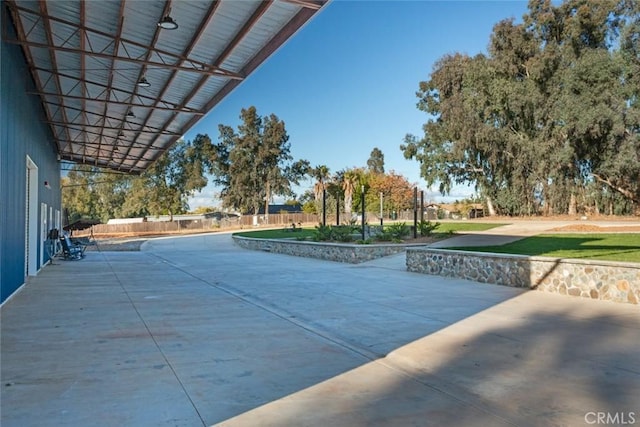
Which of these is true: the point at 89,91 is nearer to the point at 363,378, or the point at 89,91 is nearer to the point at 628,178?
the point at 363,378

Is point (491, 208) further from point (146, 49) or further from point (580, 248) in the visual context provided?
point (146, 49)

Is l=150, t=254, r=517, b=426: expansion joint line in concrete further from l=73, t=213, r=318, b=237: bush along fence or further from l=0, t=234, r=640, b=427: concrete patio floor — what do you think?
l=73, t=213, r=318, b=237: bush along fence

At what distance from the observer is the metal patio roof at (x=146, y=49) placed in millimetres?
10570

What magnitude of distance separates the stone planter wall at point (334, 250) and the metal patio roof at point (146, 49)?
7.28m

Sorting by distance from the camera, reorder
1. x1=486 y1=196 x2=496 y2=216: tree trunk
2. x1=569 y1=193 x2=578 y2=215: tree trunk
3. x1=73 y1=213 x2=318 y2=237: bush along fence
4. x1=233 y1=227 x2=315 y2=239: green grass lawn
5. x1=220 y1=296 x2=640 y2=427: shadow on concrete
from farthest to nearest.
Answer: x1=73 y1=213 x2=318 y2=237: bush along fence → x1=486 y1=196 x2=496 y2=216: tree trunk → x1=569 y1=193 x2=578 y2=215: tree trunk → x1=233 y1=227 x2=315 y2=239: green grass lawn → x1=220 y1=296 x2=640 y2=427: shadow on concrete

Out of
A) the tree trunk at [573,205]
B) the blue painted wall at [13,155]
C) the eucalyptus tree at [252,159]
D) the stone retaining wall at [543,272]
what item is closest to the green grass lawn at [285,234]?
the stone retaining wall at [543,272]

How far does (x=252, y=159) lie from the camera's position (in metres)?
69.7

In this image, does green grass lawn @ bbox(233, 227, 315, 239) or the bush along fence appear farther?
the bush along fence

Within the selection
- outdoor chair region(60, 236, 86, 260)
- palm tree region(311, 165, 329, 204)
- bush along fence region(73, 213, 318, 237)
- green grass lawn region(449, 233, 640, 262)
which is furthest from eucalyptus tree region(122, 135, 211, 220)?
green grass lawn region(449, 233, 640, 262)

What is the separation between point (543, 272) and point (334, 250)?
10280 millimetres

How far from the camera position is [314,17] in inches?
396

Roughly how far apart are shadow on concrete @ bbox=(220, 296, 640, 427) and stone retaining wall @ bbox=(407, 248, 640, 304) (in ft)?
8.55

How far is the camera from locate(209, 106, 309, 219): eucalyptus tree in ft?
225

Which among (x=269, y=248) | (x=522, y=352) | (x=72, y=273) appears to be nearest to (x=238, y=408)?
(x=522, y=352)
